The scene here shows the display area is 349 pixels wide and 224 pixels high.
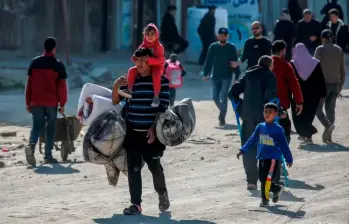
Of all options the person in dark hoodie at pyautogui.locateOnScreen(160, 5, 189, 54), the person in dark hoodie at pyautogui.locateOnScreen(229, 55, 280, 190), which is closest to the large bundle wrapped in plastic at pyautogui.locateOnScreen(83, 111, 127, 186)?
the person in dark hoodie at pyautogui.locateOnScreen(229, 55, 280, 190)

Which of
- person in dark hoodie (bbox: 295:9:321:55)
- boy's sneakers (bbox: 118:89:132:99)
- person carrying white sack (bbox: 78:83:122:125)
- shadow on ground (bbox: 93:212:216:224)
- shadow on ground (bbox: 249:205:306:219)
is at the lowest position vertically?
shadow on ground (bbox: 249:205:306:219)

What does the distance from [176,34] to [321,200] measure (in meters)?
15.6

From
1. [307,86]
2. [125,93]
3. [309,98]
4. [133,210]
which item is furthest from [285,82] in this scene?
[133,210]

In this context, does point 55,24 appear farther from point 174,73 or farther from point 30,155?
point 30,155

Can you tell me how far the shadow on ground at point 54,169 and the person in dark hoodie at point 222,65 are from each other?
4.67m

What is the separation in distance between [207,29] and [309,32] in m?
4.74

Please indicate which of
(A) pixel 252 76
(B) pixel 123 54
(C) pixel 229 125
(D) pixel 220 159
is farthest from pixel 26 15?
(A) pixel 252 76

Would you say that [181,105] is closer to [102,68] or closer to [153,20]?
[102,68]

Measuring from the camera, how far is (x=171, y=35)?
2733 centimetres

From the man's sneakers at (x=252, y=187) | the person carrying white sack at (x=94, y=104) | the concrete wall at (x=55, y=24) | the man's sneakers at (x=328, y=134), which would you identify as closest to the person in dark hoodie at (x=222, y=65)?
the man's sneakers at (x=328, y=134)

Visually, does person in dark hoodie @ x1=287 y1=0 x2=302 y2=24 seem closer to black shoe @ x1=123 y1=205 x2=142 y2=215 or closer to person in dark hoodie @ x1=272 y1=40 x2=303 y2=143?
person in dark hoodie @ x1=272 y1=40 x2=303 y2=143

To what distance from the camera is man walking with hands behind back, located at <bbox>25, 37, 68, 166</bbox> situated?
1450 centimetres

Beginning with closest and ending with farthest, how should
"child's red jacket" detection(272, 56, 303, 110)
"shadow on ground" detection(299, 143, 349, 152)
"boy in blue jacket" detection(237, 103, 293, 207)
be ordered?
"boy in blue jacket" detection(237, 103, 293, 207) → "child's red jacket" detection(272, 56, 303, 110) → "shadow on ground" detection(299, 143, 349, 152)

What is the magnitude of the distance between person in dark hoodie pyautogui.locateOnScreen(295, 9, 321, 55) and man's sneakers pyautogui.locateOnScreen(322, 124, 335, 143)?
5958mm
